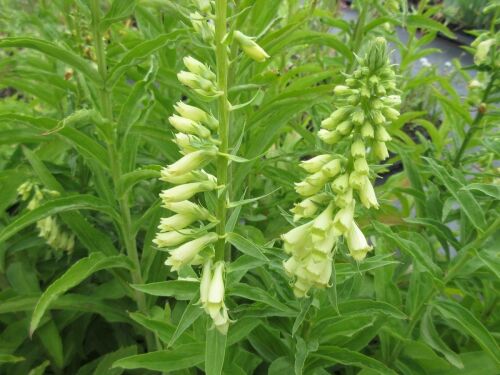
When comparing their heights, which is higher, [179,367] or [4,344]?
[179,367]

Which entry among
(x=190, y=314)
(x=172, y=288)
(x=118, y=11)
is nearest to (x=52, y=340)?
(x=172, y=288)

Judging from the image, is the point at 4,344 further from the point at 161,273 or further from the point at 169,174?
the point at 169,174

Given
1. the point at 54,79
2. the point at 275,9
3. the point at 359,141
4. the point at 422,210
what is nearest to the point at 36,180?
the point at 54,79

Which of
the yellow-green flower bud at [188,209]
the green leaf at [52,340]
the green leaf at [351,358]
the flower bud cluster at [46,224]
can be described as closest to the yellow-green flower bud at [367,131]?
the yellow-green flower bud at [188,209]

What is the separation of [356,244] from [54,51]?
1024 mm

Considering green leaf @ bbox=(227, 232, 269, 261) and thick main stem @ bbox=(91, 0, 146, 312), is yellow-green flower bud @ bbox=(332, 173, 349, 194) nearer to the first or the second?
green leaf @ bbox=(227, 232, 269, 261)

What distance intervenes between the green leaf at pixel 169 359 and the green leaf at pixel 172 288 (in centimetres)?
19

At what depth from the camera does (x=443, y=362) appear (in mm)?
1745

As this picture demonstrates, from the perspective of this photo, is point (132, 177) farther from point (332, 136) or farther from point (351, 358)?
point (351, 358)

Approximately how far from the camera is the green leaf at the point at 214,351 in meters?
1.18

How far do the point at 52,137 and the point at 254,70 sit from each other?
878 millimetres

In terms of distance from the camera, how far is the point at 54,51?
4.44 feet

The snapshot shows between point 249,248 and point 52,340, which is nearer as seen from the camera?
point 249,248

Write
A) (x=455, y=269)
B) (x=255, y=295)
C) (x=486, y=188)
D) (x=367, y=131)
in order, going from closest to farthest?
(x=367, y=131) < (x=255, y=295) < (x=486, y=188) < (x=455, y=269)
